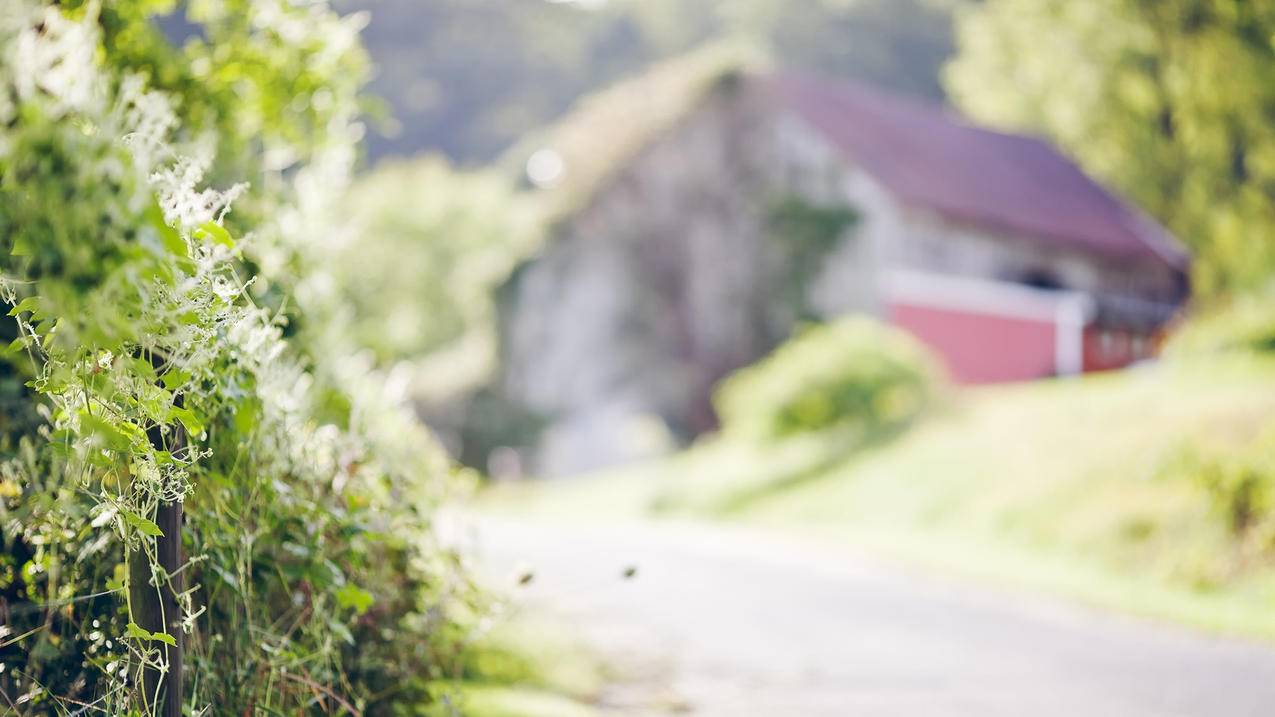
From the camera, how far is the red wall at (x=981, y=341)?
28.0 meters

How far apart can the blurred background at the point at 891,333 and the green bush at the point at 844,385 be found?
53 mm

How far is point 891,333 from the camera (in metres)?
24.2

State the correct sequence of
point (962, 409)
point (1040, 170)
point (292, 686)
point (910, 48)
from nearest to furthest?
point (292, 686)
point (962, 409)
point (1040, 170)
point (910, 48)

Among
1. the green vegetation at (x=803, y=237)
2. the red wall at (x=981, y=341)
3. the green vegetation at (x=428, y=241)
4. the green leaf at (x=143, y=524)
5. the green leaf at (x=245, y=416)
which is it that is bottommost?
the green leaf at (x=143, y=524)

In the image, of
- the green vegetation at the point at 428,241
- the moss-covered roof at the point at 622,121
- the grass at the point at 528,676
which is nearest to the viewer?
the grass at the point at 528,676

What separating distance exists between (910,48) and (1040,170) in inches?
1088

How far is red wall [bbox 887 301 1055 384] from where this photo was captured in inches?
1104

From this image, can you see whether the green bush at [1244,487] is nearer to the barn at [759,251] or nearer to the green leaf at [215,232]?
the green leaf at [215,232]

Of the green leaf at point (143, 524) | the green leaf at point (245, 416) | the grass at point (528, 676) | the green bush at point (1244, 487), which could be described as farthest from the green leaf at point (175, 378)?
the green bush at point (1244, 487)

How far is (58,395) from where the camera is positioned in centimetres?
300

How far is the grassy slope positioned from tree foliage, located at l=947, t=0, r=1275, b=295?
5627 millimetres

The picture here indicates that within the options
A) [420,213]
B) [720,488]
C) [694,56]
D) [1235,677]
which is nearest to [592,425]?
[694,56]

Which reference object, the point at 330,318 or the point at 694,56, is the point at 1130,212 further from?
the point at 330,318

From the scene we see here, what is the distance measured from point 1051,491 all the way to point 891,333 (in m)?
9.34
